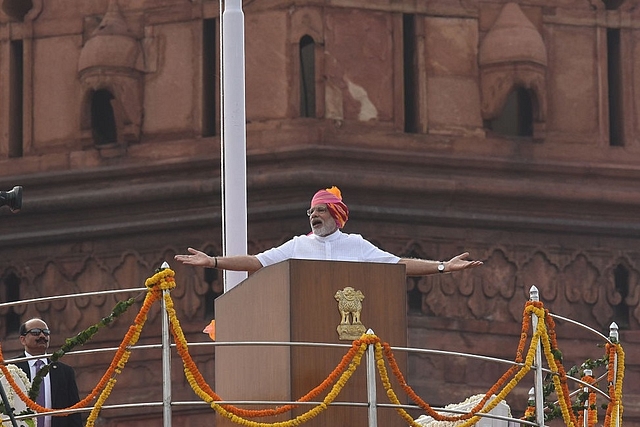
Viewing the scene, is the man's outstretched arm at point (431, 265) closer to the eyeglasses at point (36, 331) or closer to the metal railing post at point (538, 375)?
the metal railing post at point (538, 375)

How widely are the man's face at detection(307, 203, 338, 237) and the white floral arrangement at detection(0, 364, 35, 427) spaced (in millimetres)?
1855

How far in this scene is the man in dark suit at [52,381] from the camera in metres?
15.1

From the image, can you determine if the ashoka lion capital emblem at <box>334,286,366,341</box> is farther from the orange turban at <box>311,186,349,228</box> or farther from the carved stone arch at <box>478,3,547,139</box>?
the carved stone arch at <box>478,3,547,139</box>

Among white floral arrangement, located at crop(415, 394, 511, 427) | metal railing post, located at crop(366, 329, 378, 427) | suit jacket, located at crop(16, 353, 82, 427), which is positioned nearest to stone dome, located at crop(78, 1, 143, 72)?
suit jacket, located at crop(16, 353, 82, 427)

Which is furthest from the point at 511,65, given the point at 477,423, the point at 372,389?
the point at 372,389

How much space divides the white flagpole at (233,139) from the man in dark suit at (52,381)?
4.40 ft

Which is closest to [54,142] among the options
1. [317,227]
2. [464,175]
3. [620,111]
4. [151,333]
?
[151,333]

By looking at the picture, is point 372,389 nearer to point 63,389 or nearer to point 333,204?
point 333,204

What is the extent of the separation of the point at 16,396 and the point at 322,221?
201 cm

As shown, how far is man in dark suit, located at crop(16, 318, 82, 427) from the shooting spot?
15.1 metres

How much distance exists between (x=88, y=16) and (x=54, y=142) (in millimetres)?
1294

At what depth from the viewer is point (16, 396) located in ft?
47.3

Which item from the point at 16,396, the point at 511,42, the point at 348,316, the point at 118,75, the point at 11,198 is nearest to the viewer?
the point at 348,316

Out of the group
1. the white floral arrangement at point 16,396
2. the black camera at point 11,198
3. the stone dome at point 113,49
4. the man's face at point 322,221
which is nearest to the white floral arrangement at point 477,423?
the man's face at point 322,221
